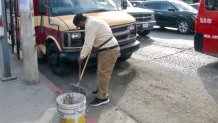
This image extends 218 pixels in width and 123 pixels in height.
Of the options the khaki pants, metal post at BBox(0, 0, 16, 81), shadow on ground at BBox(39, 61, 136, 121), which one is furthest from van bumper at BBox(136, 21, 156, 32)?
the khaki pants

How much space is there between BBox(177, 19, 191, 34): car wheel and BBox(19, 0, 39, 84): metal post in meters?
8.76

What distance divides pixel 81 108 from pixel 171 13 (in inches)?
429

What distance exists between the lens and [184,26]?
44.7ft

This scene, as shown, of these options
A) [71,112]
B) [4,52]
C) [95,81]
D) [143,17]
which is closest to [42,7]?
[4,52]

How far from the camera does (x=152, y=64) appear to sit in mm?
7992

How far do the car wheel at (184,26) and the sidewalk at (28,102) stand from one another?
8351 millimetres

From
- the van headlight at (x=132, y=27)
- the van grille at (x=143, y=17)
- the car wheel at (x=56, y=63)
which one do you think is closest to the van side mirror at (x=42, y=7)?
the car wheel at (x=56, y=63)

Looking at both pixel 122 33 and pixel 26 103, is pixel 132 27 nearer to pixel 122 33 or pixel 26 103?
pixel 122 33

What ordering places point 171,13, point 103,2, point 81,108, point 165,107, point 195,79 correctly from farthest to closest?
point 171,13, point 103,2, point 195,79, point 165,107, point 81,108

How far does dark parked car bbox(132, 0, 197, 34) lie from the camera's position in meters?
13.4

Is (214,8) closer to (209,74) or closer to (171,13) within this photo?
(209,74)

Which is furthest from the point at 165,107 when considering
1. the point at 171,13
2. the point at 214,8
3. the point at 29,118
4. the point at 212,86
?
the point at 171,13

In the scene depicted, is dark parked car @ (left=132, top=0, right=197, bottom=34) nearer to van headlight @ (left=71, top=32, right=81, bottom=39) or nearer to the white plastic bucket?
van headlight @ (left=71, top=32, right=81, bottom=39)

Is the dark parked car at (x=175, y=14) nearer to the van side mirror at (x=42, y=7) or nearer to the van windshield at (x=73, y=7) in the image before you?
the van windshield at (x=73, y=7)
